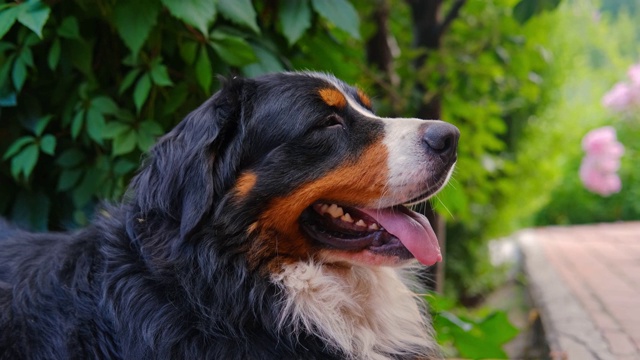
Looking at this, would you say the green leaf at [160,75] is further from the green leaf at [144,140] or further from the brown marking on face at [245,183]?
the brown marking on face at [245,183]

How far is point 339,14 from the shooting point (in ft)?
9.93

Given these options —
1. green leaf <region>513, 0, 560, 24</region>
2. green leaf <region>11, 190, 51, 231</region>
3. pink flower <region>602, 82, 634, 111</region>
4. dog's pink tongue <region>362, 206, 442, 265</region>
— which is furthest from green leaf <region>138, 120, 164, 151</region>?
pink flower <region>602, 82, 634, 111</region>

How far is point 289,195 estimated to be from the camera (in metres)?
2.48

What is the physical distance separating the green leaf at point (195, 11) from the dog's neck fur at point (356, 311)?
0.98 meters

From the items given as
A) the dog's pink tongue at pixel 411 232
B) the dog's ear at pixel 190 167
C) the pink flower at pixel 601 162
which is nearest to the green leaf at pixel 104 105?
the dog's ear at pixel 190 167

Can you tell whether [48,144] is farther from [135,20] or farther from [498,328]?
[498,328]

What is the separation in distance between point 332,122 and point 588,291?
307cm

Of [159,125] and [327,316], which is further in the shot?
[159,125]

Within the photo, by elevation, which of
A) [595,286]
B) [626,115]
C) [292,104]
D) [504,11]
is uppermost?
[292,104]

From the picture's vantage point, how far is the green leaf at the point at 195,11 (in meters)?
2.69

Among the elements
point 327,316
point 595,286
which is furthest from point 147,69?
point 595,286

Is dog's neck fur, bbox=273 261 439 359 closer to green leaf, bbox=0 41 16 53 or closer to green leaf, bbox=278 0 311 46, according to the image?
green leaf, bbox=278 0 311 46

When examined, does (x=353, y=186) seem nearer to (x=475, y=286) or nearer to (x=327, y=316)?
(x=327, y=316)

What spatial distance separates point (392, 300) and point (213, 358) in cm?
74
